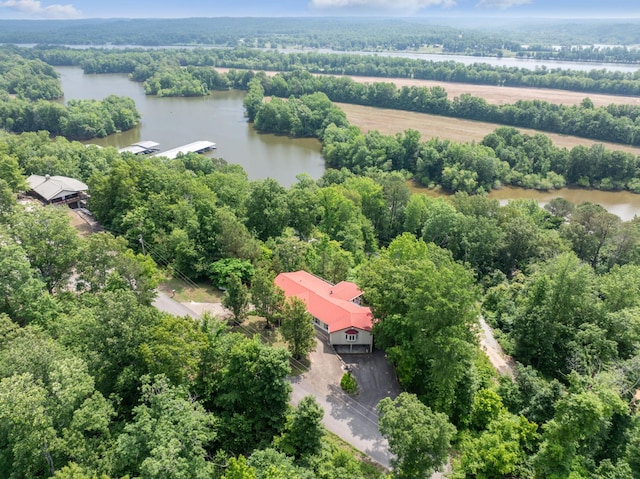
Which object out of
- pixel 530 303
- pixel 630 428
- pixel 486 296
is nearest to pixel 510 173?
pixel 486 296

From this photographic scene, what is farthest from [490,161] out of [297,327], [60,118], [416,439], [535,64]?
[535,64]

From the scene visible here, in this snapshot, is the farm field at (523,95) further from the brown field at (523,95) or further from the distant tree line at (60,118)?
the distant tree line at (60,118)

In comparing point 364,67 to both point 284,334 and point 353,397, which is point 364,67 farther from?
point 353,397

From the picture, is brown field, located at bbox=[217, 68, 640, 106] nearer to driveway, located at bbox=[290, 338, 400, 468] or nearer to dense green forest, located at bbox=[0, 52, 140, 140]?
dense green forest, located at bbox=[0, 52, 140, 140]

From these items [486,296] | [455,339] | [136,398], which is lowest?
[486,296]

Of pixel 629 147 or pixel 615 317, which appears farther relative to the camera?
pixel 629 147

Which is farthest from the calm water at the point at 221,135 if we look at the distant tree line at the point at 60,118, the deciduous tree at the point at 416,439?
the deciduous tree at the point at 416,439

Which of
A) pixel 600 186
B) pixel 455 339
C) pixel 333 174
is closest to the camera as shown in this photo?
pixel 455 339

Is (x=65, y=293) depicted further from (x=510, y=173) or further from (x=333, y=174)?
(x=510, y=173)
